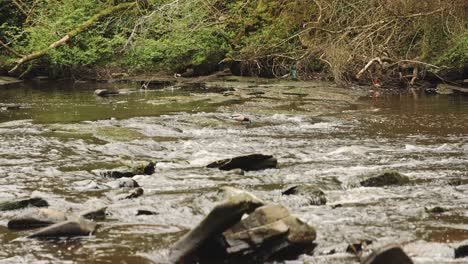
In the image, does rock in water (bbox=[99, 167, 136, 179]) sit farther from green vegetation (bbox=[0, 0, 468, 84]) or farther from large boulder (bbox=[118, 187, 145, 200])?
green vegetation (bbox=[0, 0, 468, 84])

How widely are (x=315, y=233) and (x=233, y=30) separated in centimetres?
1739

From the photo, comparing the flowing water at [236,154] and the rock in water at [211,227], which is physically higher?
the rock in water at [211,227]

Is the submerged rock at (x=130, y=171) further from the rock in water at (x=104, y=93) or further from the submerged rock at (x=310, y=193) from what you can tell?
the rock in water at (x=104, y=93)

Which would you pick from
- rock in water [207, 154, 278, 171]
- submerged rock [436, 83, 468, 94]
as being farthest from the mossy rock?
submerged rock [436, 83, 468, 94]

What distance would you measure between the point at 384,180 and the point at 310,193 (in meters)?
1.02

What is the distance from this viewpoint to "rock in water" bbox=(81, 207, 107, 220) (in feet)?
19.4

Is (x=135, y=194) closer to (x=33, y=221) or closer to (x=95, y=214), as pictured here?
(x=95, y=214)

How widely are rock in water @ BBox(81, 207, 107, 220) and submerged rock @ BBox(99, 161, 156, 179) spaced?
5.96 ft

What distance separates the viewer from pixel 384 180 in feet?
23.0

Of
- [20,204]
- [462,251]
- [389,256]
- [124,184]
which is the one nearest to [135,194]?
[124,184]

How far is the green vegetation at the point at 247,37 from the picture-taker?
1672 centimetres

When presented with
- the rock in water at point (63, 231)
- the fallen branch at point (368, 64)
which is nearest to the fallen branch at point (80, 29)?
the fallen branch at point (368, 64)

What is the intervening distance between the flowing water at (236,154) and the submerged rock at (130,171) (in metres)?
0.21

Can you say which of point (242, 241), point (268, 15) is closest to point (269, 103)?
point (268, 15)
